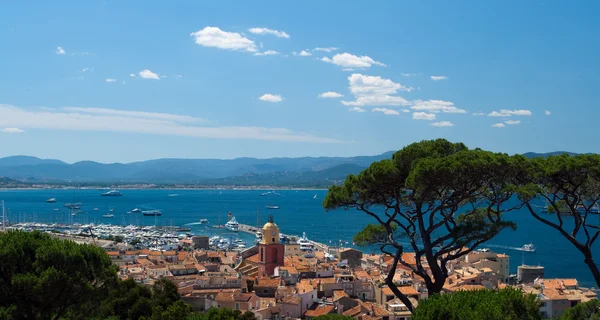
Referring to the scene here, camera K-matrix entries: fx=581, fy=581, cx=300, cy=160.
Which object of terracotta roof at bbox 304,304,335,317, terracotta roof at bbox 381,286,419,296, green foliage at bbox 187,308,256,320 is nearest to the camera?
green foliage at bbox 187,308,256,320

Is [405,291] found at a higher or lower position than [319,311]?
higher

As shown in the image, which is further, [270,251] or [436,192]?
[270,251]

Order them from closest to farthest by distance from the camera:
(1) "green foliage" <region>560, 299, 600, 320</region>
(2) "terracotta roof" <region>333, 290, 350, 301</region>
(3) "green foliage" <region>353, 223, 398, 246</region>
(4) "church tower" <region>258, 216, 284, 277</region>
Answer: (3) "green foliage" <region>353, 223, 398, 246</region>, (1) "green foliage" <region>560, 299, 600, 320</region>, (2) "terracotta roof" <region>333, 290, 350, 301</region>, (4) "church tower" <region>258, 216, 284, 277</region>

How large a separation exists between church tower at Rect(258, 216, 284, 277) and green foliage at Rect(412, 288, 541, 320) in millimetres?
22830

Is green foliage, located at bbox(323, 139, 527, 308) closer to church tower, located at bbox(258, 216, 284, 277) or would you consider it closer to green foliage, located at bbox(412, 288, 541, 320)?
green foliage, located at bbox(412, 288, 541, 320)

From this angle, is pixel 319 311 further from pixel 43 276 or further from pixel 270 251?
pixel 43 276

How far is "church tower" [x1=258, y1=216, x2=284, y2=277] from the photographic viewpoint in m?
33.5

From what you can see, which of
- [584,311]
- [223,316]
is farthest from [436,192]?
[223,316]

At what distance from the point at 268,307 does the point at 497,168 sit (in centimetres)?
1642

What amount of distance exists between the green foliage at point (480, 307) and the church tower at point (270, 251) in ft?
74.9

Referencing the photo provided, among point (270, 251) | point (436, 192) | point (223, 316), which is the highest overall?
point (436, 192)

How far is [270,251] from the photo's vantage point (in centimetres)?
3375

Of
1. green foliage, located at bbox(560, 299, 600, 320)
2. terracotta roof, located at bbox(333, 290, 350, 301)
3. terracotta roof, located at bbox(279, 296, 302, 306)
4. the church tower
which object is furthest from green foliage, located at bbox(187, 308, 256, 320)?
the church tower

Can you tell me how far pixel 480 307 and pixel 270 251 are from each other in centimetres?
2436
